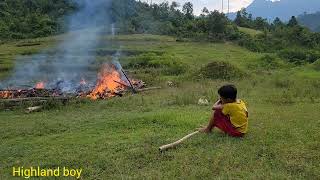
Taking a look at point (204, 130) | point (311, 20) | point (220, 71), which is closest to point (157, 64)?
point (220, 71)

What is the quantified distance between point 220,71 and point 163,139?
13.8 meters

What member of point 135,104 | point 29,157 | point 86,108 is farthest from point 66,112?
point 29,157

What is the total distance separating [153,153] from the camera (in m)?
8.04

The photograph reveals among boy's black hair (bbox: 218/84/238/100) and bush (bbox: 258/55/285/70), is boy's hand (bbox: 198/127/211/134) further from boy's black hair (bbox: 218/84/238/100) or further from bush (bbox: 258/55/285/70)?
bush (bbox: 258/55/285/70)

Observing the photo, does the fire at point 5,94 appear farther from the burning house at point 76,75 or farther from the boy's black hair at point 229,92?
the boy's black hair at point 229,92

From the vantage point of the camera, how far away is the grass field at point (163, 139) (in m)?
7.12

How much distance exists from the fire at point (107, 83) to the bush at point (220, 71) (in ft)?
17.2

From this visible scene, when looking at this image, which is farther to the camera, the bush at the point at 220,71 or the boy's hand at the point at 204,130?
the bush at the point at 220,71

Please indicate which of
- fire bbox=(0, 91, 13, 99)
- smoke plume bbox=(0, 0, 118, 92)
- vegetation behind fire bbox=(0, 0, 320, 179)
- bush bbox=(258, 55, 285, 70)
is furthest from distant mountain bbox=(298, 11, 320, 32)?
fire bbox=(0, 91, 13, 99)

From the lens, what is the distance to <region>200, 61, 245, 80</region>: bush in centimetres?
2203

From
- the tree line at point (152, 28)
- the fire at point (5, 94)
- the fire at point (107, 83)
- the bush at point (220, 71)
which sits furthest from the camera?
the tree line at point (152, 28)

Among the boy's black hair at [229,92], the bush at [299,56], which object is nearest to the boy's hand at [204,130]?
the boy's black hair at [229,92]

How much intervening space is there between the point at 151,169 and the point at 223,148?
5.61ft

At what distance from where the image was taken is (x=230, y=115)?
8945 millimetres
